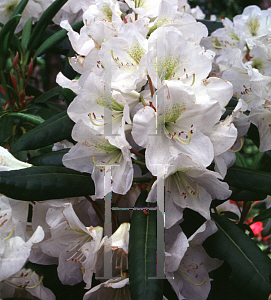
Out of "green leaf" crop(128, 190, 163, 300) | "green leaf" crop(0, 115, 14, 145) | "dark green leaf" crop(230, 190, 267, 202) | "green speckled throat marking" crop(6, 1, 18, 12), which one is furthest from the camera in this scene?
"green speckled throat marking" crop(6, 1, 18, 12)

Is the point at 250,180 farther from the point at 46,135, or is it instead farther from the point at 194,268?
the point at 46,135

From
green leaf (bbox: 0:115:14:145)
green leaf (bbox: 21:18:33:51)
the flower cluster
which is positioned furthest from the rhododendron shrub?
green leaf (bbox: 21:18:33:51)

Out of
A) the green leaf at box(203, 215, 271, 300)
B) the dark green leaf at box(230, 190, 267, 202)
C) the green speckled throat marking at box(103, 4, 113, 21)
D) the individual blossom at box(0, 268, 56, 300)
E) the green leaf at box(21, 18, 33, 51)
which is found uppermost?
the green speckled throat marking at box(103, 4, 113, 21)

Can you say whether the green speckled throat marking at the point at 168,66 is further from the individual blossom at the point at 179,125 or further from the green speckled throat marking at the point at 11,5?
the green speckled throat marking at the point at 11,5

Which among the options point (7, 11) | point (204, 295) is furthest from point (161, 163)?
point (7, 11)

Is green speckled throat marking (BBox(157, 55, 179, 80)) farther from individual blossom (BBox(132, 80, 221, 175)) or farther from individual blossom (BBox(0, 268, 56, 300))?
individual blossom (BBox(0, 268, 56, 300))

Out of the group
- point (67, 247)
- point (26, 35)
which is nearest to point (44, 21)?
point (26, 35)

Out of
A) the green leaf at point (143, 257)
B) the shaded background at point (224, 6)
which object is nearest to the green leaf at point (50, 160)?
the green leaf at point (143, 257)

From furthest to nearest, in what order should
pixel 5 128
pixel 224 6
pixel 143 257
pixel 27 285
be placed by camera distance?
pixel 224 6, pixel 5 128, pixel 27 285, pixel 143 257
